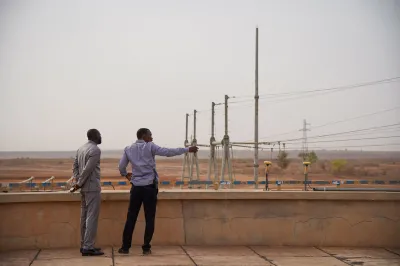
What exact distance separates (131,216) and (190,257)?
0.90 metres

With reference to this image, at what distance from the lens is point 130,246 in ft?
27.8

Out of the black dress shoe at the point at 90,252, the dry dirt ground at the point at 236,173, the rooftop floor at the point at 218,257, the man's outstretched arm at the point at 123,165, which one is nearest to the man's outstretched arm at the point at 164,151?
the man's outstretched arm at the point at 123,165

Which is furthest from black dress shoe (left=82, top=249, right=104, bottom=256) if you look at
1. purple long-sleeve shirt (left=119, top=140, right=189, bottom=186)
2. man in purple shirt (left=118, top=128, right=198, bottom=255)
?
purple long-sleeve shirt (left=119, top=140, right=189, bottom=186)

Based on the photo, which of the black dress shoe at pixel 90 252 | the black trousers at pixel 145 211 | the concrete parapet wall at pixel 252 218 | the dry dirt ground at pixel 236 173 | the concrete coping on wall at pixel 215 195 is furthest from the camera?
Answer: the dry dirt ground at pixel 236 173

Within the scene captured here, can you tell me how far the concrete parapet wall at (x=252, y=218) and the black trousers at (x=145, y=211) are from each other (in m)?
0.58

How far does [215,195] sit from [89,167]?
1876 mm

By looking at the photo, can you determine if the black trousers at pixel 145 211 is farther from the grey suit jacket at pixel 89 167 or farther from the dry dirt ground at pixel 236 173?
the dry dirt ground at pixel 236 173


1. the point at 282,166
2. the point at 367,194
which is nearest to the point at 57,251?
the point at 367,194

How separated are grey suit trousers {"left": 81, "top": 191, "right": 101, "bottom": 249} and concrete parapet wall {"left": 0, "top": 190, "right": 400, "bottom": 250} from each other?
49 cm

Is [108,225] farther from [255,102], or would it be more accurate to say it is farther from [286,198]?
[255,102]

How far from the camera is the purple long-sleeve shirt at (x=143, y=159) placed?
27.3ft

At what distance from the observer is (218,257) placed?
8.33 m

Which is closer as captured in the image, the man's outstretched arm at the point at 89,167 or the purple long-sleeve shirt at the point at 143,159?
the man's outstretched arm at the point at 89,167

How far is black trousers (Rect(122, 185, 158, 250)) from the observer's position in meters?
8.31
